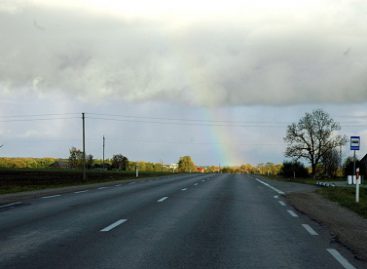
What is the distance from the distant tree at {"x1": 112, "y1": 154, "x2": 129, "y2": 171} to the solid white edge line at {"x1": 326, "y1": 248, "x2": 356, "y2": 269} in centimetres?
12613

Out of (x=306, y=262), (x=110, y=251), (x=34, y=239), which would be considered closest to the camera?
(x=306, y=262)

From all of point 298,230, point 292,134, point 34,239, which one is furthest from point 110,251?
point 292,134

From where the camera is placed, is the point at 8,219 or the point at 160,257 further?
the point at 8,219

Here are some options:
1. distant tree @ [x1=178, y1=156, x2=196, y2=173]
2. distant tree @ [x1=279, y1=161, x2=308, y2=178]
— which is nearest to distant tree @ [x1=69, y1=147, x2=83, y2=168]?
distant tree @ [x1=178, y1=156, x2=196, y2=173]

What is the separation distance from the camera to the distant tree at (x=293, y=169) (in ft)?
276

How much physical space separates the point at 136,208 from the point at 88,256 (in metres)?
8.33

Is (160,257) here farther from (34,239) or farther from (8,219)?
(8,219)

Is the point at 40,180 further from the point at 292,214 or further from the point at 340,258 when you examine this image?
the point at 340,258

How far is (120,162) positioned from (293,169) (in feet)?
205

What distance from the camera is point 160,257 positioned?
748cm

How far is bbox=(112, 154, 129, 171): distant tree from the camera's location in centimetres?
13362

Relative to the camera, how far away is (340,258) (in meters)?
7.59

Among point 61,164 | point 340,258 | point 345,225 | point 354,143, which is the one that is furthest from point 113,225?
point 61,164

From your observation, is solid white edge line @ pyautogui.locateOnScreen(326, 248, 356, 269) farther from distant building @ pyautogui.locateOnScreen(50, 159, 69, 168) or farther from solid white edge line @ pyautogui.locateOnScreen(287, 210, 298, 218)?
distant building @ pyautogui.locateOnScreen(50, 159, 69, 168)
